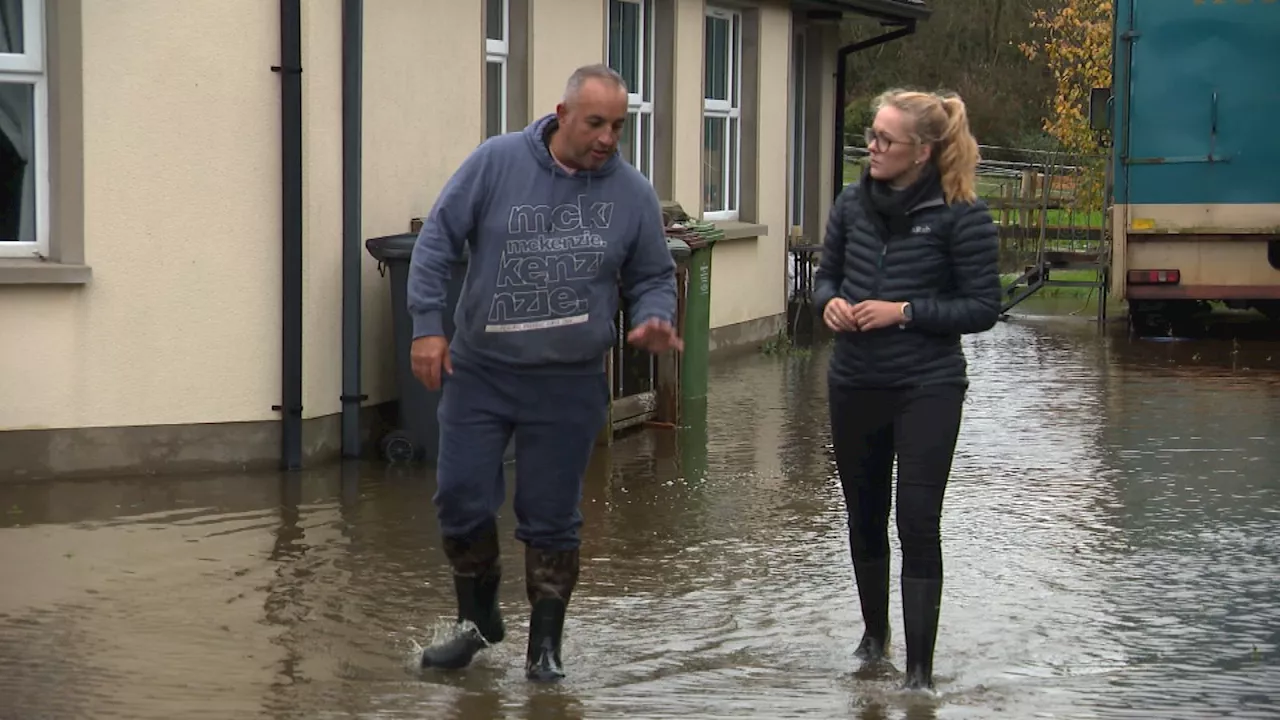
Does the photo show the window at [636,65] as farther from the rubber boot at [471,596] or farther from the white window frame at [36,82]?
the rubber boot at [471,596]

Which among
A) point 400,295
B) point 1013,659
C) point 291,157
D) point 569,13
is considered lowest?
point 1013,659

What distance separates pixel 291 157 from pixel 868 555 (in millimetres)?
4583

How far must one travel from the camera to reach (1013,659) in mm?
6457

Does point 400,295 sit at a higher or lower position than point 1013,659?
higher

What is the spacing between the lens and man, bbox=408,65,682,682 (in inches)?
236

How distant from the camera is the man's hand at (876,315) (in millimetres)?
5980

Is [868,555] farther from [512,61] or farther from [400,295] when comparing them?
[512,61]

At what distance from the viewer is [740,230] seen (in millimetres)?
16953

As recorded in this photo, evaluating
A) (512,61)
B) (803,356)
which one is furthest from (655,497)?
(803,356)

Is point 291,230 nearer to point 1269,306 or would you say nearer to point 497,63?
point 497,63

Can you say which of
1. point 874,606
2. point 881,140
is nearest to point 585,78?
point 881,140

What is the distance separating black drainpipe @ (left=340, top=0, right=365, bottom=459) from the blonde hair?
15.7 feet

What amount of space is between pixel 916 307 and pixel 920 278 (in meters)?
0.10

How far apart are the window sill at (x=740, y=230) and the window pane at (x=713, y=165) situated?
199 mm
